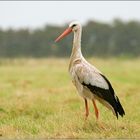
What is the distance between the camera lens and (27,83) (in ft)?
62.7

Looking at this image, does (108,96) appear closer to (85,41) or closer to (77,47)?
(77,47)

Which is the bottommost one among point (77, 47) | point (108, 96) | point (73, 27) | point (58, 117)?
point (58, 117)

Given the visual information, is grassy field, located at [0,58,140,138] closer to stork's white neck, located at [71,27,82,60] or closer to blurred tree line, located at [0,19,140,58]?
stork's white neck, located at [71,27,82,60]

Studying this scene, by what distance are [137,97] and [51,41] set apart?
48403mm

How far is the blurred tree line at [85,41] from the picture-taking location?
57000 mm

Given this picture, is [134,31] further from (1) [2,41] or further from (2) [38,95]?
(2) [38,95]

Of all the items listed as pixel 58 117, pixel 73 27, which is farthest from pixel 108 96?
pixel 73 27

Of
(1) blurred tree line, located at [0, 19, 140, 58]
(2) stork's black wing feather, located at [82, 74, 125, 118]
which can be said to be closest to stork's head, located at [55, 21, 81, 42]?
(2) stork's black wing feather, located at [82, 74, 125, 118]

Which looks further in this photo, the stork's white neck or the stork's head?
the stork's head

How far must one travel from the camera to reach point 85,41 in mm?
59406

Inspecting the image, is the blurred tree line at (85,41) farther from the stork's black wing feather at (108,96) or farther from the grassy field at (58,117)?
the stork's black wing feather at (108,96)

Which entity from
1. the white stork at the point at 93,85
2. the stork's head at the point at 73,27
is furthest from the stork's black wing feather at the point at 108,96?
the stork's head at the point at 73,27

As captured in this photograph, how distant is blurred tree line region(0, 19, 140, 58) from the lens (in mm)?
57000

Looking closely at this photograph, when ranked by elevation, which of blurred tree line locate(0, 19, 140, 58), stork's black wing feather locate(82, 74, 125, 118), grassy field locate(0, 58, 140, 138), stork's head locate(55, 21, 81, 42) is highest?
blurred tree line locate(0, 19, 140, 58)
